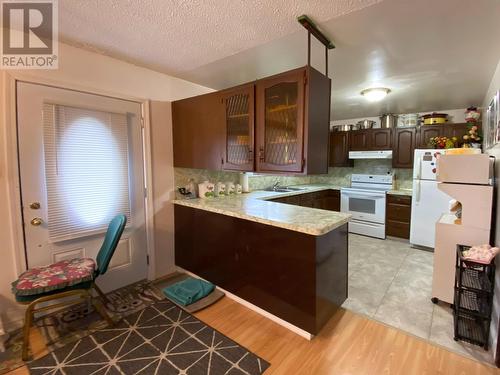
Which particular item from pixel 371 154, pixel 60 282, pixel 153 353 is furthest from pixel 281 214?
pixel 371 154

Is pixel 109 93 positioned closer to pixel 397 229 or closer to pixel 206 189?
pixel 206 189

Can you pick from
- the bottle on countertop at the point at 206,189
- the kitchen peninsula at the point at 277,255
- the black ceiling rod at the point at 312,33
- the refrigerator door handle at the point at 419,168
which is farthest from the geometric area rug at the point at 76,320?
the refrigerator door handle at the point at 419,168

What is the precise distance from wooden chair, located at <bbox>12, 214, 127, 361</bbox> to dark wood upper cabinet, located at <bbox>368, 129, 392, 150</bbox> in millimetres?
4392

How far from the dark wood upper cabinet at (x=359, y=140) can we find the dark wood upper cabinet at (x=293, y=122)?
119 inches

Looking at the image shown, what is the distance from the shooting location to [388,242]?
4.13 metres

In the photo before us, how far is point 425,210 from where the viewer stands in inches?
146

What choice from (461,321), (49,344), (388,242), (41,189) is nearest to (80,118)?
(41,189)

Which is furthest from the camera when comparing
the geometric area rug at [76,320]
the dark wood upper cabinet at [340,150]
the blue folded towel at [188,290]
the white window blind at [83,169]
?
the dark wood upper cabinet at [340,150]

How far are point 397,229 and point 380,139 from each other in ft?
5.43

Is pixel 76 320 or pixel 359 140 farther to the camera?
pixel 359 140

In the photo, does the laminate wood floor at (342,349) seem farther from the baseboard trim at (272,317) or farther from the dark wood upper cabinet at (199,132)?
the dark wood upper cabinet at (199,132)

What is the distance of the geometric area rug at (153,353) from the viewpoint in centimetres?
162

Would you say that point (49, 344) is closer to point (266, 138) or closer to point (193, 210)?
point (193, 210)

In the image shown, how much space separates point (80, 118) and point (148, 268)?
5.65ft
